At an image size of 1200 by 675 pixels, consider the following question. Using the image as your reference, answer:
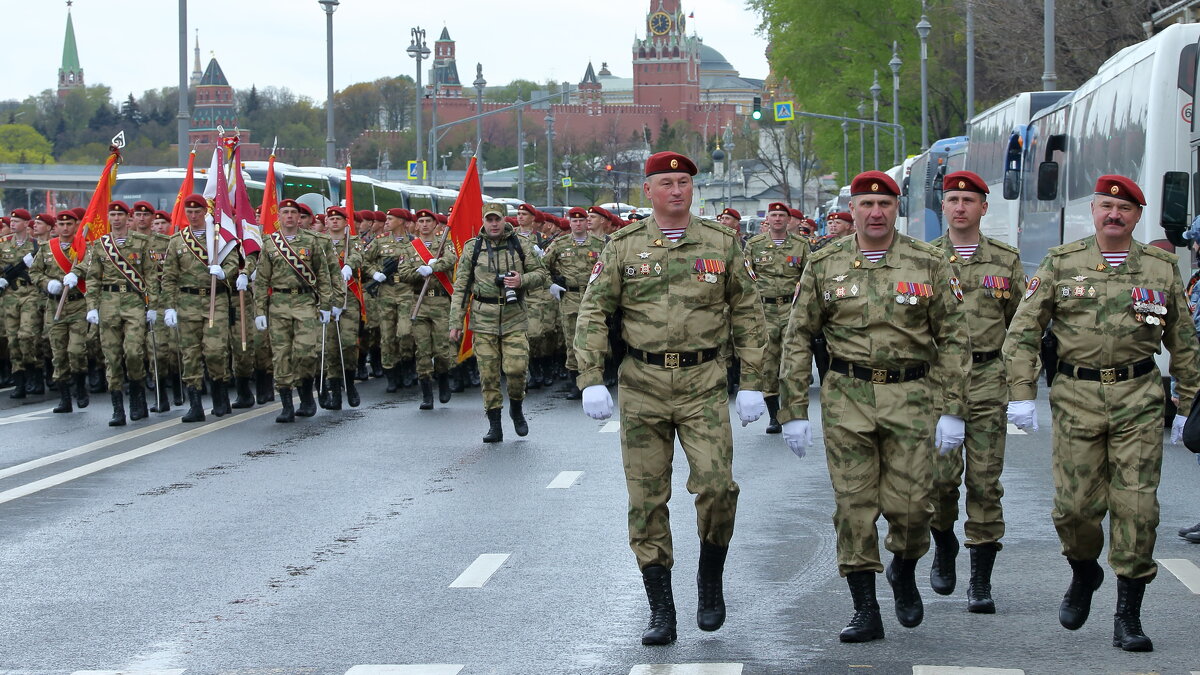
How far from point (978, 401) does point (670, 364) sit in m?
1.58

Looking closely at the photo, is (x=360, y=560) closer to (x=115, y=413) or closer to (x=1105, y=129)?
(x=115, y=413)

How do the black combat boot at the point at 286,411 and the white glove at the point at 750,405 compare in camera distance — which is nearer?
the white glove at the point at 750,405

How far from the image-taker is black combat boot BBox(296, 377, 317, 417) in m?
15.9

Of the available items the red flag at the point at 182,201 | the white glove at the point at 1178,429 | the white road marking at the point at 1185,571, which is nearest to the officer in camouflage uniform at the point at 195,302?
the red flag at the point at 182,201

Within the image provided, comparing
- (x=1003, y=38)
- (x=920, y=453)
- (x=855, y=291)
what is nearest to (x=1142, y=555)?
(x=920, y=453)

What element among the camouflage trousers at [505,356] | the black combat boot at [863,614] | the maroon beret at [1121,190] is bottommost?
the black combat boot at [863,614]

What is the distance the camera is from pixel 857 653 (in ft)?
21.2

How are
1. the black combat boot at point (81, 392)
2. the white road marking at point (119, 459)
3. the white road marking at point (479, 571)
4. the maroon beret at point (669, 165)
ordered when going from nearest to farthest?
1. the maroon beret at point (669, 165)
2. the white road marking at point (479, 571)
3. the white road marking at point (119, 459)
4. the black combat boot at point (81, 392)

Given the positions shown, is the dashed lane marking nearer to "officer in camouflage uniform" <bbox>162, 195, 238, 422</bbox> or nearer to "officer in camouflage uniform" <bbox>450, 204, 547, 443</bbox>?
"officer in camouflage uniform" <bbox>450, 204, 547, 443</bbox>

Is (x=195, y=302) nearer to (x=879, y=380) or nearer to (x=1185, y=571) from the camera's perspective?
(x=1185, y=571)

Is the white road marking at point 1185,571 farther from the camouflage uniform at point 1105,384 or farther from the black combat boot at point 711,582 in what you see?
the black combat boot at point 711,582

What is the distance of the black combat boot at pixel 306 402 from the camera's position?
1594cm

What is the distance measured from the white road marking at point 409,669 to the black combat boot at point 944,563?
91.6 inches

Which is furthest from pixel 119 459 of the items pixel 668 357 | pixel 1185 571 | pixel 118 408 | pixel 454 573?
pixel 1185 571
